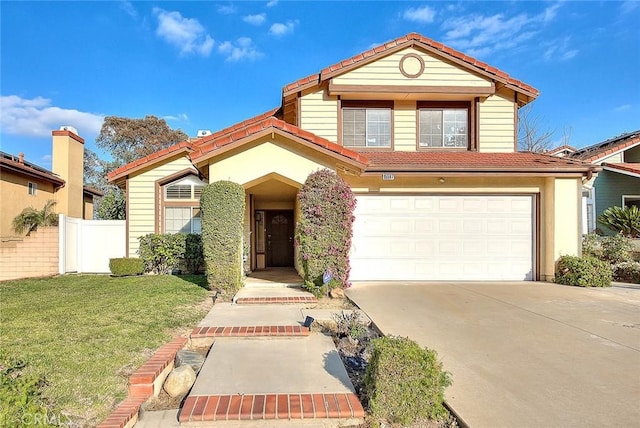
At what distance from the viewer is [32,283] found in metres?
10.2

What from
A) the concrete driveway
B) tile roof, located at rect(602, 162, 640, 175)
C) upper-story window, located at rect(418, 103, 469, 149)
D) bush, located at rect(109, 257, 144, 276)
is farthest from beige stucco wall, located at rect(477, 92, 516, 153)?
bush, located at rect(109, 257, 144, 276)

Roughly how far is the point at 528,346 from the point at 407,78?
8.84m

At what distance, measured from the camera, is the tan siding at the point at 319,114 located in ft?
36.8

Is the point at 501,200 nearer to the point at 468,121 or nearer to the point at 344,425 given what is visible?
the point at 468,121

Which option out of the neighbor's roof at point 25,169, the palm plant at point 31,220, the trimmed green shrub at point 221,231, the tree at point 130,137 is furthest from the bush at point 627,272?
the tree at point 130,137

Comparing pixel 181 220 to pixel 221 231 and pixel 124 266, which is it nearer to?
pixel 124 266

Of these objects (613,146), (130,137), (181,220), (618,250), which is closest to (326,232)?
(181,220)

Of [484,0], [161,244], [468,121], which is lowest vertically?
[161,244]

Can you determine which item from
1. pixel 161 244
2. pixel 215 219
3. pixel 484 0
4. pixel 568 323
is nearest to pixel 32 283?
pixel 161 244

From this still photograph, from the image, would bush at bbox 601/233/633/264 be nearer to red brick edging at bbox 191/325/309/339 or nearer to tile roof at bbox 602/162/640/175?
tile roof at bbox 602/162/640/175

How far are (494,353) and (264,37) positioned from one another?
1406cm

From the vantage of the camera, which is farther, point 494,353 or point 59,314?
point 59,314

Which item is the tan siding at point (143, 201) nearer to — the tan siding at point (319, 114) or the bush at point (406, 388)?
the tan siding at point (319, 114)

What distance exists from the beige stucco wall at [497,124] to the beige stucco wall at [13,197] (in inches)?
685
